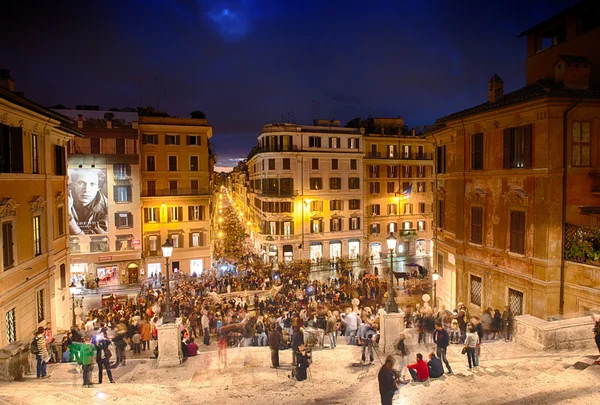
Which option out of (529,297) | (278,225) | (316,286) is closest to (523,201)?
(529,297)

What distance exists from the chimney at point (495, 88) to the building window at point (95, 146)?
32078mm

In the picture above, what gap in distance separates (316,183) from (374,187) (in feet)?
25.7

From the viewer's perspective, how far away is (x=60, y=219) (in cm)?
2280

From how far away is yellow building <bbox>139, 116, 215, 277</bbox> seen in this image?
3872 centimetres

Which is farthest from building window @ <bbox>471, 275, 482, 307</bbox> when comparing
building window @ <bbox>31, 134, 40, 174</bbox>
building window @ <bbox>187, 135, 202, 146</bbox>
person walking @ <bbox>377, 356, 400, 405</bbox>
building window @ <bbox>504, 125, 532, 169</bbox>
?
building window @ <bbox>187, 135, 202, 146</bbox>

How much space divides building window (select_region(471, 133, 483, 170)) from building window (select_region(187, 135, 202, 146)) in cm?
2802

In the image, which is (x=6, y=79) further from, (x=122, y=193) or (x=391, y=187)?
(x=391, y=187)

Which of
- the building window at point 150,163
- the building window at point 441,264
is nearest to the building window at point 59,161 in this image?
the building window at point 150,163

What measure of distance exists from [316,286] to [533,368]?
1775 cm

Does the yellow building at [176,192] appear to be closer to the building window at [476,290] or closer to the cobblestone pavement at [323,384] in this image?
the cobblestone pavement at [323,384]

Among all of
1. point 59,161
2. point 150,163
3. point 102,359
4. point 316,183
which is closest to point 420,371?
point 102,359

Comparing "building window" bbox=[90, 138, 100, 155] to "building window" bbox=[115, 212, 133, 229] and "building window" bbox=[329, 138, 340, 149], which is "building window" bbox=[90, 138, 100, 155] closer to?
"building window" bbox=[115, 212, 133, 229]

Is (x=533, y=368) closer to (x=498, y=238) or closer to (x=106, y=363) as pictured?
(x=498, y=238)

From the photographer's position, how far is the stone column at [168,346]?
1323cm
